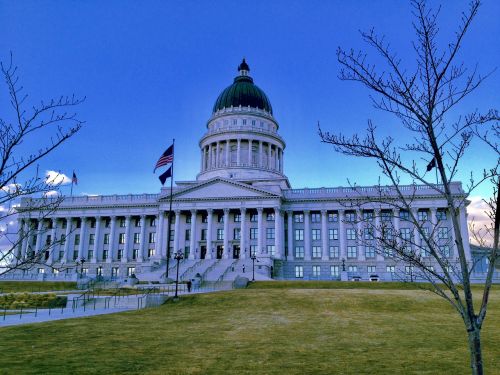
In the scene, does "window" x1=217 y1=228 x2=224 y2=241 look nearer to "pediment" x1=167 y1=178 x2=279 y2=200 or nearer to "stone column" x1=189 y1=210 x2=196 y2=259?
"stone column" x1=189 y1=210 x2=196 y2=259

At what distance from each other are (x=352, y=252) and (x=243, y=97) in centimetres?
4685

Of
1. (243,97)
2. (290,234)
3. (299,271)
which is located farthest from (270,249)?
(243,97)

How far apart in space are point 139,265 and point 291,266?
97.5 feet

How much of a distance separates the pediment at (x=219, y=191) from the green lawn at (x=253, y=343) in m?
47.8

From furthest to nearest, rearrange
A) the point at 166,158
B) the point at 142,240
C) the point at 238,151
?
1. the point at 238,151
2. the point at 142,240
3. the point at 166,158

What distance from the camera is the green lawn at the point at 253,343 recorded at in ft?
41.1

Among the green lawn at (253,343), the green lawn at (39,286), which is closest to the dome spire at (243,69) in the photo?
the green lawn at (39,286)

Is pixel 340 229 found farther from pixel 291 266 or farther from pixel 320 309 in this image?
pixel 320 309

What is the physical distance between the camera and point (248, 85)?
342ft

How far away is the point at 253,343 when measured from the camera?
1636 centimetres

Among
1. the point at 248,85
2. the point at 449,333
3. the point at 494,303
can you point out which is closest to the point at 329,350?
the point at 449,333

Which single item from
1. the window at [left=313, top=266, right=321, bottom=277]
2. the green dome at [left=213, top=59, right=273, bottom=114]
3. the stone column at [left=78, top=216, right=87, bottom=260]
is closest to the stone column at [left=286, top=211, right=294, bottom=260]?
the window at [left=313, top=266, right=321, bottom=277]

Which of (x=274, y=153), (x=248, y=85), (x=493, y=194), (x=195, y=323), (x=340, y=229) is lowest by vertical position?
(x=195, y=323)

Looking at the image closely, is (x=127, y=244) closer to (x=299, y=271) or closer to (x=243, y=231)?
(x=243, y=231)
